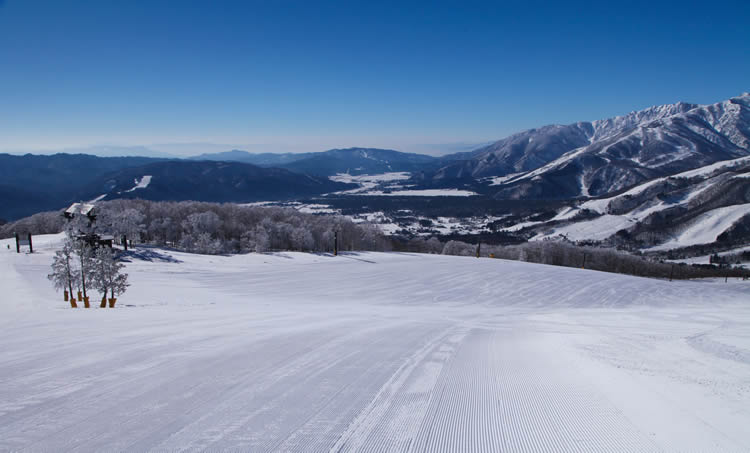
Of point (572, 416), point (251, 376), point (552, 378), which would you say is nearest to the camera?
point (572, 416)

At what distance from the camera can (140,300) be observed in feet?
68.7

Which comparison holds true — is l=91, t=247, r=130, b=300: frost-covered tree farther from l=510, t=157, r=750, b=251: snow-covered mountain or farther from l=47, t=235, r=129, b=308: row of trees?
l=510, t=157, r=750, b=251: snow-covered mountain

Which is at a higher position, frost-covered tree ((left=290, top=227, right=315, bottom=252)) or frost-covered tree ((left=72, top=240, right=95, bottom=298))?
frost-covered tree ((left=72, top=240, right=95, bottom=298))

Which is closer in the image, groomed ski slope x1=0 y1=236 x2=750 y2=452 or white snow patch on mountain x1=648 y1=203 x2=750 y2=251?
groomed ski slope x1=0 y1=236 x2=750 y2=452

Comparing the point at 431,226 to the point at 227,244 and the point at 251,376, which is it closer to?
the point at 227,244

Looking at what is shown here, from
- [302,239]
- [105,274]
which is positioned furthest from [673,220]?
[105,274]

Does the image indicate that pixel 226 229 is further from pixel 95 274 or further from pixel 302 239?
pixel 95 274

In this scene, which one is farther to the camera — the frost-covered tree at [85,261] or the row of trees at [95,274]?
the frost-covered tree at [85,261]

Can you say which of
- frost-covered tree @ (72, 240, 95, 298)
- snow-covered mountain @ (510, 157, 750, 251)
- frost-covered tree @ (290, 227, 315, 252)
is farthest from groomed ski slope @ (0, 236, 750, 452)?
snow-covered mountain @ (510, 157, 750, 251)

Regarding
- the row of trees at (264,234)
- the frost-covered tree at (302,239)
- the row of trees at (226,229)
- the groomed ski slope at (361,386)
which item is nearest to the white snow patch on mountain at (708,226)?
the row of trees at (264,234)

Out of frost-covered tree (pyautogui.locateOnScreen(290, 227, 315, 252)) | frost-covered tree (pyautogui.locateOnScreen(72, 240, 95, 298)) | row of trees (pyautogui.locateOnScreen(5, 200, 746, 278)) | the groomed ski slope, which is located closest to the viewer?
the groomed ski slope

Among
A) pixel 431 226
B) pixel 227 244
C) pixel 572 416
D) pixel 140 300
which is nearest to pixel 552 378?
pixel 572 416

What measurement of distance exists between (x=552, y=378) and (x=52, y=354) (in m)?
8.69

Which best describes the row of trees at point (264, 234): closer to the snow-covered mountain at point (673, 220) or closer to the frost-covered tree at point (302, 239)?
the frost-covered tree at point (302, 239)
